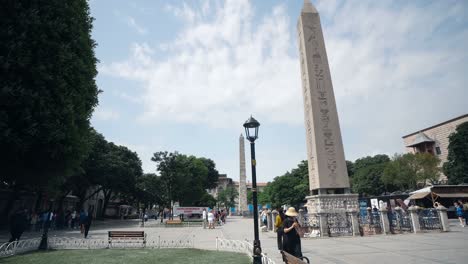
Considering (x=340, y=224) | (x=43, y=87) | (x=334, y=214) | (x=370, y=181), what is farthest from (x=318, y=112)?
(x=370, y=181)

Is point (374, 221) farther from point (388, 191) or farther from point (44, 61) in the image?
point (388, 191)

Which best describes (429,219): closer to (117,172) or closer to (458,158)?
(458,158)

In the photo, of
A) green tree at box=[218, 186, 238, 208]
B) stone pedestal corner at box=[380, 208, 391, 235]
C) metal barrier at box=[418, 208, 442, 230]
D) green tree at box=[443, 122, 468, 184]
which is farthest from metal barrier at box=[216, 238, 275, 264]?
green tree at box=[218, 186, 238, 208]

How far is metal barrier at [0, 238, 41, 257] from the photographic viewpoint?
10.5m

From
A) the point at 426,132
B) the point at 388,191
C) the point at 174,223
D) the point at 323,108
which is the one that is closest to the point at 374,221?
the point at 323,108

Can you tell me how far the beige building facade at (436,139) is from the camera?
159ft

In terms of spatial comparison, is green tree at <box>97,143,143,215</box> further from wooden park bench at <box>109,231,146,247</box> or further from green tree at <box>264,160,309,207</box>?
green tree at <box>264,160,309,207</box>

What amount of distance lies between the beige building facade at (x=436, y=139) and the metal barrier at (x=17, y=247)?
2150 inches

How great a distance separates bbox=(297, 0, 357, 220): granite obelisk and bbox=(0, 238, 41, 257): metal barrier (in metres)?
13.6

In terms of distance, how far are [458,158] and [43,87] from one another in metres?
47.4

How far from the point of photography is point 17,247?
445 inches

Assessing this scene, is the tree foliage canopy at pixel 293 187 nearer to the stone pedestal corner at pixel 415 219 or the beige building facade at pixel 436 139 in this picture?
the beige building facade at pixel 436 139

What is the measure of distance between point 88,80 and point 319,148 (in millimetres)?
11794

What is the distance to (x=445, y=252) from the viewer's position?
28.6 ft
